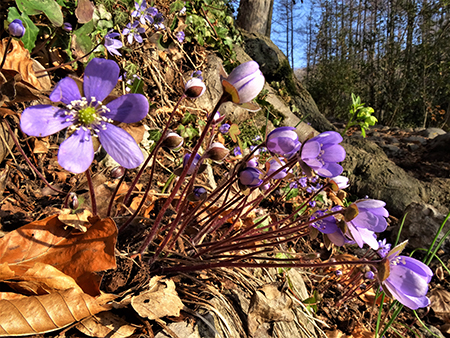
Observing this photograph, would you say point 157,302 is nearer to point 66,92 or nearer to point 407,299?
point 66,92

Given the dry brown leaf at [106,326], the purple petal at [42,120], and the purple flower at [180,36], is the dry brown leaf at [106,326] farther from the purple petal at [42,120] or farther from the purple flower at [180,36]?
the purple flower at [180,36]

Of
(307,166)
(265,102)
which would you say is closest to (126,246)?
(307,166)

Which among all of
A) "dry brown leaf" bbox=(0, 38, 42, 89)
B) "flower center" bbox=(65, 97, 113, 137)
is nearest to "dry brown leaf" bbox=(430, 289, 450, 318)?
"flower center" bbox=(65, 97, 113, 137)

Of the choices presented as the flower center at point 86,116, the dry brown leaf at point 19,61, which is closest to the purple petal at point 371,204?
the flower center at point 86,116

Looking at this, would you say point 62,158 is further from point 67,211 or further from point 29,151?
point 29,151

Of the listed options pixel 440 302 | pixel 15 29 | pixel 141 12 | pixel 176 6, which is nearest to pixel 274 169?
pixel 15 29
